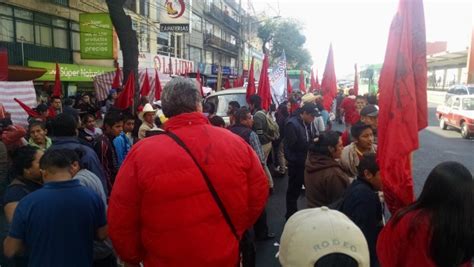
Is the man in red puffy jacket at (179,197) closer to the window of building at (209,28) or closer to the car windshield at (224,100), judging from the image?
the car windshield at (224,100)

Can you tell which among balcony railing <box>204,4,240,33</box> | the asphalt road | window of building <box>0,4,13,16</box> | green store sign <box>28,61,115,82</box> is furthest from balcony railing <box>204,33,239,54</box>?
the asphalt road

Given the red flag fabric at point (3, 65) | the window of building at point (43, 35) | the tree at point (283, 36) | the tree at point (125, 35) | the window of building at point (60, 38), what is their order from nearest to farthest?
the red flag fabric at point (3, 65) → the tree at point (125, 35) → the window of building at point (43, 35) → the window of building at point (60, 38) → the tree at point (283, 36)

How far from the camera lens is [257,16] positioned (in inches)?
2323

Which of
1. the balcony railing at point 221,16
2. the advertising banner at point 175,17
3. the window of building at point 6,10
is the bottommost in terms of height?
the window of building at point 6,10

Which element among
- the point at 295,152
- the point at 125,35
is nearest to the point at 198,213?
the point at 295,152

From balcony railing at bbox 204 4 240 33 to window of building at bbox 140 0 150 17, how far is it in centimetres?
1472

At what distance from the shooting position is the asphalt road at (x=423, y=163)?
5.06 m

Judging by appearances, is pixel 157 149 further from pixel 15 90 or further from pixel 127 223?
pixel 15 90

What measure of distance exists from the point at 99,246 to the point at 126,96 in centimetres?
618

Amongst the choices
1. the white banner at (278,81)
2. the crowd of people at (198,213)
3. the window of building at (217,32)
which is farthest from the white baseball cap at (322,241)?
the window of building at (217,32)

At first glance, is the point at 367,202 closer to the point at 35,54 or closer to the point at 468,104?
the point at 468,104

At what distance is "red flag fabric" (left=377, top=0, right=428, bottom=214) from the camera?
2328mm

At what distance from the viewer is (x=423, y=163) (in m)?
10.3

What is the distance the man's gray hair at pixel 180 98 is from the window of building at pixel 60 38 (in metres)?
18.4
